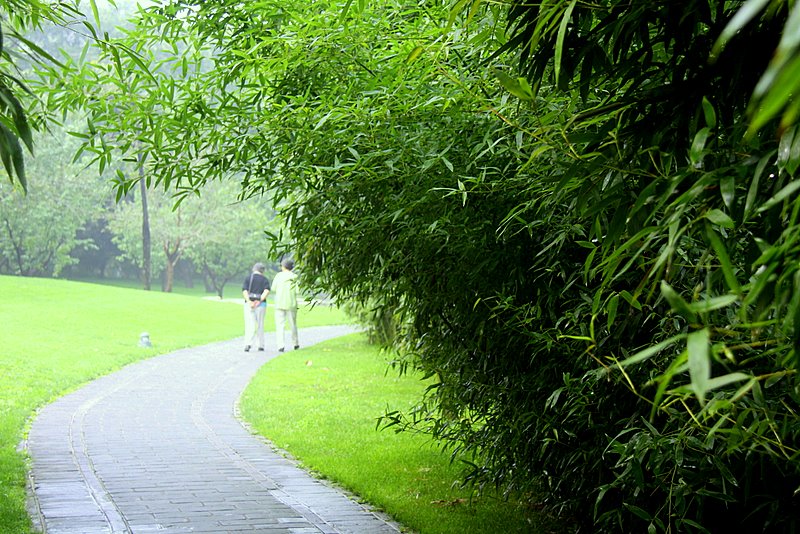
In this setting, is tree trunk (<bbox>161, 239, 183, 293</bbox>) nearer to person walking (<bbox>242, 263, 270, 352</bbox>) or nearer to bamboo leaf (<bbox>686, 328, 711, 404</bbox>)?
person walking (<bbox>242, 263, 270, 352</bbox>)

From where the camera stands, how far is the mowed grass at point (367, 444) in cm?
627

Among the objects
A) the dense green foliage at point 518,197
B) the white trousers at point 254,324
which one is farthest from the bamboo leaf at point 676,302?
the white trousers at point 254,324

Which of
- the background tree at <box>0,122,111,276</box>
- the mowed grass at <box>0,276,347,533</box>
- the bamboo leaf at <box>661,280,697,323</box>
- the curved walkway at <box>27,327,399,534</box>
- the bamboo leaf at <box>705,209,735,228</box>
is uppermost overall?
the background tree at <box>0,122,111,276</box>

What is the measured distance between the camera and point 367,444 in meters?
9.24

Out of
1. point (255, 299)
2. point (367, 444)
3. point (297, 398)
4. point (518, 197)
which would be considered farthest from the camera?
point (255, 299)

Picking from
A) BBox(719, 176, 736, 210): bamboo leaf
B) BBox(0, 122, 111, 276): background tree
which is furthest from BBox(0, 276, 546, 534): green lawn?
BBox(0, 122, 111, 276): background tree

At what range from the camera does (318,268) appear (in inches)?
249

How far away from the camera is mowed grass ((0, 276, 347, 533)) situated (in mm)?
9609

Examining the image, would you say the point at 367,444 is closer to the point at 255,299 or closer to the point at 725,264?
the point at 725,264

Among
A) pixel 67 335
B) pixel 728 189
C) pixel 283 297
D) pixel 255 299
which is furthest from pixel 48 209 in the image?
pixel 728 189

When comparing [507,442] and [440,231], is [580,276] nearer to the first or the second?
[440,231]

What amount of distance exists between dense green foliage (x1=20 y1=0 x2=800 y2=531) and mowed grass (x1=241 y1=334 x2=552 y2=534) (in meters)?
0.55

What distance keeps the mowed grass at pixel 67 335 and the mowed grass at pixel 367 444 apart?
1.44 metres

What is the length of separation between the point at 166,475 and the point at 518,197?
449cm
